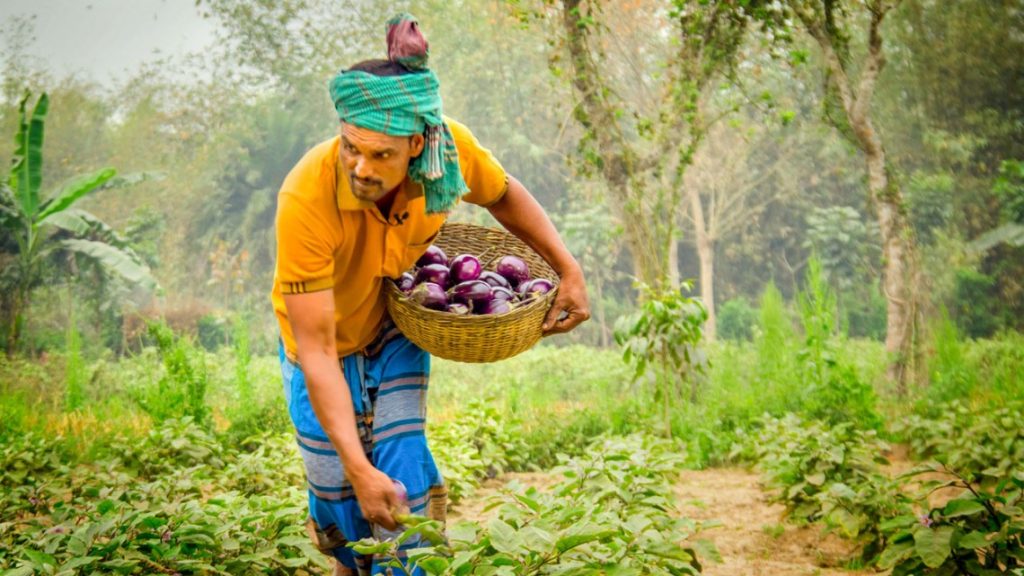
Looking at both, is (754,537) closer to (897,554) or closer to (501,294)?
(897,554)

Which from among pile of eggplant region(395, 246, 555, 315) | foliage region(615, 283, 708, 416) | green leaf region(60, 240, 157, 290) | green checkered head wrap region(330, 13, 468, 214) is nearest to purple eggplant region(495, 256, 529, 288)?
pile of eggplant region(395, 246, 555, 315)

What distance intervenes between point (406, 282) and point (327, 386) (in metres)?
0.46

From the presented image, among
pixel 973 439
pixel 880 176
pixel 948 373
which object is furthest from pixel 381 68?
pixel 880 176

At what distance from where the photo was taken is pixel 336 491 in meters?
2.55

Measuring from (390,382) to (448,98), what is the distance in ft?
49.5

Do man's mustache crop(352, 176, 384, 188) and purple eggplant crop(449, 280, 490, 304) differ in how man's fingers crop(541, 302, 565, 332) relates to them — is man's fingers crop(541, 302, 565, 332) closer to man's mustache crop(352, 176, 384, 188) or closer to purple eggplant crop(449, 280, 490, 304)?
purple eggplant crop(449, 280, 490, 304)

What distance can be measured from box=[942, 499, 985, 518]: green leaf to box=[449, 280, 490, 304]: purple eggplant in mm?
1311

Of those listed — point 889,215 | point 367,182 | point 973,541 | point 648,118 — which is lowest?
point 973,541

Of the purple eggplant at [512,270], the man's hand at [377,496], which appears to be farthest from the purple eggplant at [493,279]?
the man's hand at [377,496]

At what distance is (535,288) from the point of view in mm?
2625

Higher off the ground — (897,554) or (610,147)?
(610,147)

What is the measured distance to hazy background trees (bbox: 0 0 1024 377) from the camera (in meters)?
7.54

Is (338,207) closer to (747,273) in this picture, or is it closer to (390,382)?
(390,382)

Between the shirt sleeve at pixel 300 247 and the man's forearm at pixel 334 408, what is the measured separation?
173mm
